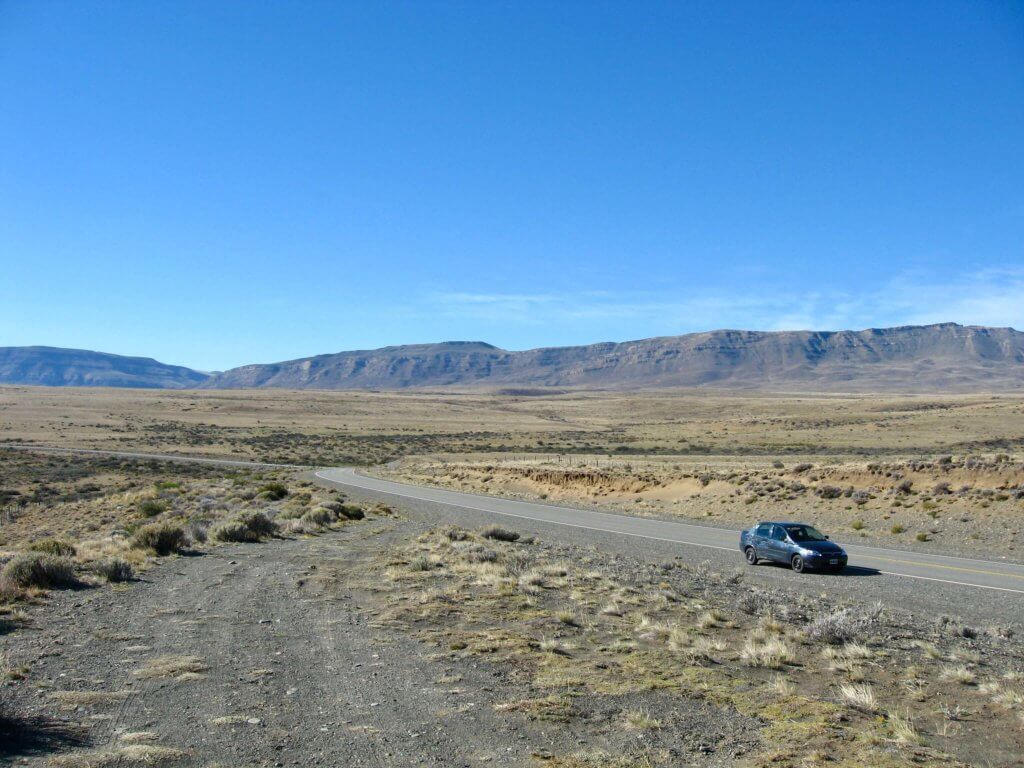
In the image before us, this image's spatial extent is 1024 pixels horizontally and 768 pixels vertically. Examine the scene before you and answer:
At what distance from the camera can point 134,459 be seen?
67.3 m

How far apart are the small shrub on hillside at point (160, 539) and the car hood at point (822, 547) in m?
16.2

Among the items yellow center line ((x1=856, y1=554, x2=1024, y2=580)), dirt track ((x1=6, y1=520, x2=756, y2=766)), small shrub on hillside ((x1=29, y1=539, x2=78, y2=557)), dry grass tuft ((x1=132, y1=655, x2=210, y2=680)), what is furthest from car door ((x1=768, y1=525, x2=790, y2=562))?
small shrub on hillside ((x1=29, y1=539, x2=78, y2=557))

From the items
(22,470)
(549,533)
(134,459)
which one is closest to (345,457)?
(134,459)

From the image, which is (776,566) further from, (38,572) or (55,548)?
(55,548)

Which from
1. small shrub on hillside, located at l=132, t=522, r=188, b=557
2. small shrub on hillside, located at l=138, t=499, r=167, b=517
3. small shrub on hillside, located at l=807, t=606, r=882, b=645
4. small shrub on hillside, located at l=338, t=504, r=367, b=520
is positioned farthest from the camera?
small shrub on hillside, located at l=138, t=499, r=167, b=517

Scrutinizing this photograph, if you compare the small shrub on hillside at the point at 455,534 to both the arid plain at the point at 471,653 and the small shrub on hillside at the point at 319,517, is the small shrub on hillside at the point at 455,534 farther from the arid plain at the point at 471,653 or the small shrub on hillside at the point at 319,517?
the small shrub on hillside at the point at 319,517

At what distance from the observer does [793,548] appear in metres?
21.2

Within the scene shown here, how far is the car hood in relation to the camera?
20516 mm

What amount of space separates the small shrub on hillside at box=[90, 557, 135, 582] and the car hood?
53.0 ft

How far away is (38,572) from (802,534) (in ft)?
59.6

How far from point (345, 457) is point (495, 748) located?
77.9 m

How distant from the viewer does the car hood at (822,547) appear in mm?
20516

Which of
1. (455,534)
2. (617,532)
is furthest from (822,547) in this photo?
(455,534)

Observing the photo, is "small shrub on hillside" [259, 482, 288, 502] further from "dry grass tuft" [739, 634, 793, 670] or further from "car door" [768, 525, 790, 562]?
"dry grass tuft" [739, 634, 793, 670]
